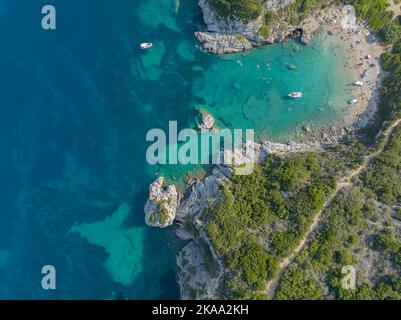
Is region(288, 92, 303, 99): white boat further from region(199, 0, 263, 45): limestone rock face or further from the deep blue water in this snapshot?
the deep blue water

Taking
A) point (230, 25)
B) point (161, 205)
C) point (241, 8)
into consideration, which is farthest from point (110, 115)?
point (241, 8)

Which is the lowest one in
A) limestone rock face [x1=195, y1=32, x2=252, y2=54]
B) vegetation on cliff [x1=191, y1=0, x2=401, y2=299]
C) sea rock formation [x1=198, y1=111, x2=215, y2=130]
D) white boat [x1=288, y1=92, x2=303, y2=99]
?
vegetation on cliff [x1=191, y1=0, x2=401, y2=299]

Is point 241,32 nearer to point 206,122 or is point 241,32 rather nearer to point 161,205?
point 206,122

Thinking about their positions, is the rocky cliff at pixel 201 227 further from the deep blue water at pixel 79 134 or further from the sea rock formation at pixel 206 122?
the sea rock formation at pixel 206 122

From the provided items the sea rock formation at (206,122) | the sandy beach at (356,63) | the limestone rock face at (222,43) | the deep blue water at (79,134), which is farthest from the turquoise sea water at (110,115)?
the sandy beach at (356,63)

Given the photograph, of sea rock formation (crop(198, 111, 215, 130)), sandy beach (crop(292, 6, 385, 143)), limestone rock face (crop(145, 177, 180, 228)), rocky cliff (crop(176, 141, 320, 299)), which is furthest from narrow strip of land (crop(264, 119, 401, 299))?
sea rock formation (crop(198, 111, 215, 130))

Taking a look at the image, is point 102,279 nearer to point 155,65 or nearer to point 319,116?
point 155,65
